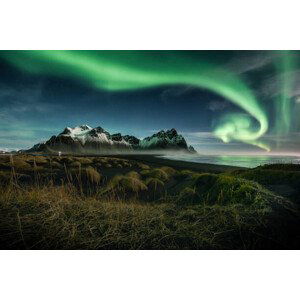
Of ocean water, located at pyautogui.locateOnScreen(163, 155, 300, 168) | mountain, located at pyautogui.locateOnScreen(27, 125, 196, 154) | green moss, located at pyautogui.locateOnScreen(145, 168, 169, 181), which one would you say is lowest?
green moss, located at pyautogui.locateOnScreen(145, 168, 169, 181)

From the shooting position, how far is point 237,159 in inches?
138

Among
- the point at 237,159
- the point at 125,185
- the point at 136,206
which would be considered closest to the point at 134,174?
the point at 125,185

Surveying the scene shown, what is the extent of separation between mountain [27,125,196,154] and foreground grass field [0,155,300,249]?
0.39 ft

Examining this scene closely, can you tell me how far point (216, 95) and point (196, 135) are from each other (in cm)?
43

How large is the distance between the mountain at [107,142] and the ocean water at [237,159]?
0.28 ft

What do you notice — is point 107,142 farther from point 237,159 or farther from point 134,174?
point 237,159

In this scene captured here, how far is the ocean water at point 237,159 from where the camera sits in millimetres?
3468

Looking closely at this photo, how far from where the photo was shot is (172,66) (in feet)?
11.2

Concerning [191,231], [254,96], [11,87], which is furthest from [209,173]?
[11,87]

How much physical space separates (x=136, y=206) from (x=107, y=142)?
68cm

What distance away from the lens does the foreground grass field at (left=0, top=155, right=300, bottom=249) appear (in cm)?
308

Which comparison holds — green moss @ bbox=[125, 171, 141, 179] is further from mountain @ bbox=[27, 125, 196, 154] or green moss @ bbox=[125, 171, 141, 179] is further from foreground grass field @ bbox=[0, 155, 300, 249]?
mountain @ bbox=[27, 125, 196, 154]

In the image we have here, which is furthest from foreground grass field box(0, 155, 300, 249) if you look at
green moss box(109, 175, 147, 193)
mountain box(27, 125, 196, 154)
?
mountain box(27, 125, 196, 154)

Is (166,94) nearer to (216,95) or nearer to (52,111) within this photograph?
(216,95)
